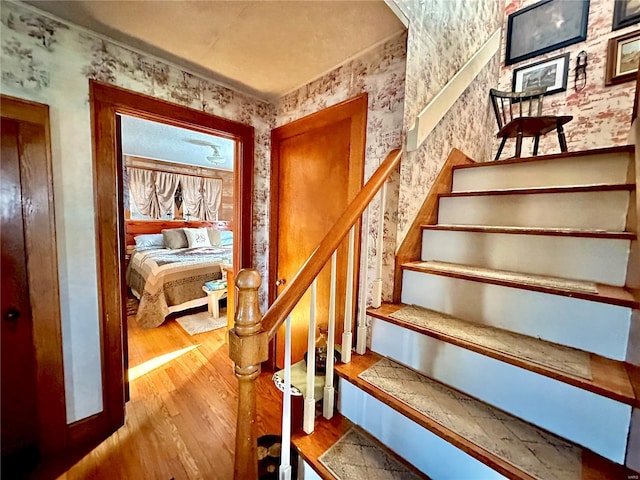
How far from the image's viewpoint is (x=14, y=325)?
51.9 inches

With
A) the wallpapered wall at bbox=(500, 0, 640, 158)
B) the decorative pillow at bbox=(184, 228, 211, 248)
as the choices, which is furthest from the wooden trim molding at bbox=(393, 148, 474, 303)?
the decorative pillow at bbox=(184, 228, 211, 248)

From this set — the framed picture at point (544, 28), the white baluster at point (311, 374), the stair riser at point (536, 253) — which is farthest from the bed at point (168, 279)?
the framed picture at point (544, 28)

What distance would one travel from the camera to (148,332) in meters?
3.11

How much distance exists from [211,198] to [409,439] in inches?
243

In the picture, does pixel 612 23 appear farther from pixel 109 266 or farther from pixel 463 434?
pixel 109 266

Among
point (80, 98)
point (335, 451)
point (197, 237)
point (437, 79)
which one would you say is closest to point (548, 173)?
point (437, 79)

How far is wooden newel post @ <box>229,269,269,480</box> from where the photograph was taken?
0.67 metres

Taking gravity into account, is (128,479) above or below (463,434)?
below

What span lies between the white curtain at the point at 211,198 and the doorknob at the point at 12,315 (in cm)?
490

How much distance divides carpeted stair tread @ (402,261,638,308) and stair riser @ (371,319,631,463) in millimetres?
324

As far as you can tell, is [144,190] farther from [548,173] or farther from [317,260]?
[548,173]

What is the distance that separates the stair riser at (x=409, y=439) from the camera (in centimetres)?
81

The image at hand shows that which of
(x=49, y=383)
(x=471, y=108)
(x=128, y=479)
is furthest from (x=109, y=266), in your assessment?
(x=471, y=108)

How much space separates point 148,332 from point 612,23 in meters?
5.82
